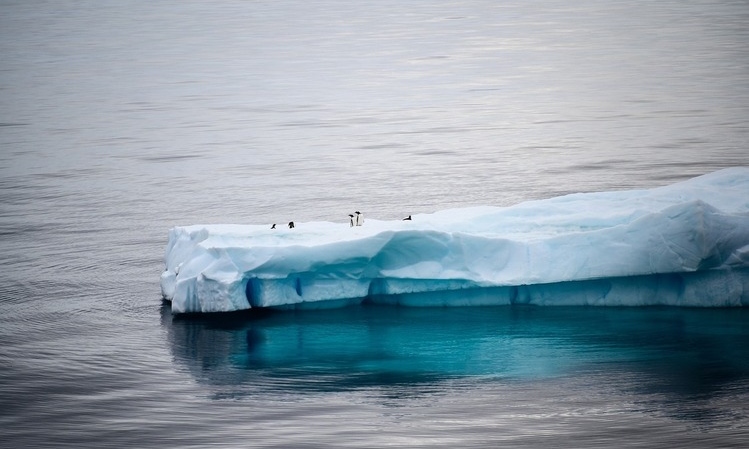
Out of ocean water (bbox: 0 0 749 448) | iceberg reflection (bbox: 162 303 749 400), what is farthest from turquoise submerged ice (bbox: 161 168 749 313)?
ocean water (bbox: 0 0 749 448)

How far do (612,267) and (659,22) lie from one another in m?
67.3

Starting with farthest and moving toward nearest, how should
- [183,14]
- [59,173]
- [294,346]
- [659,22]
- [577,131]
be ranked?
1. [183,14]
2. [659,22]
3. [577,131]
4. [59,173]
5. [294,346]

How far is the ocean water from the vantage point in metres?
15.1

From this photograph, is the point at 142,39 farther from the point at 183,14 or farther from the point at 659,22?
the point at 659,22

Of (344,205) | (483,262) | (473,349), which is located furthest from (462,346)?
(344,205)

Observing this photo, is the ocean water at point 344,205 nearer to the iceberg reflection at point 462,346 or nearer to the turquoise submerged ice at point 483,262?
the iceberg reflection at point 462,346

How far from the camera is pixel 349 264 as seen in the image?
61.1 ft

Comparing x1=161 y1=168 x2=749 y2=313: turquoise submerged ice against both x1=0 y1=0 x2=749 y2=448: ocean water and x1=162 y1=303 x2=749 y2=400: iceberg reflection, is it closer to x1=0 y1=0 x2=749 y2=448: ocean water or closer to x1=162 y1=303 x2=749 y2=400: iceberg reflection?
x1=162 y1=303 x2=749 y2=400: iceberg reflection

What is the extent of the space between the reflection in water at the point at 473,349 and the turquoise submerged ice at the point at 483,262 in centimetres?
27

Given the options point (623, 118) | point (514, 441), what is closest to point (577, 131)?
point (623, 118)

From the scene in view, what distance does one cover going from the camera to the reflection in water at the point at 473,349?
53.2 feet

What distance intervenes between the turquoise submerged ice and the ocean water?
0.37 metres

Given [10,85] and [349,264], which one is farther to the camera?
[10,85]

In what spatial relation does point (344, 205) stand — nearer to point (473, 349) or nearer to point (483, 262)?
point (483, 262)
